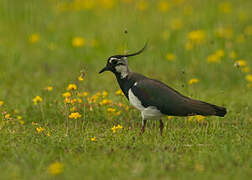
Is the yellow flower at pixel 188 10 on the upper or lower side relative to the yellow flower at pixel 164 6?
lower

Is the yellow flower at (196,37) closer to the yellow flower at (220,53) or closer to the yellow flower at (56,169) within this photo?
the yellow flower at (220,53)

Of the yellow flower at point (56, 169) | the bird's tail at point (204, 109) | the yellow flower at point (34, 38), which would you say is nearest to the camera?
the yellow flower at point (56, 169)

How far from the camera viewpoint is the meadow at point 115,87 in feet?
13.7

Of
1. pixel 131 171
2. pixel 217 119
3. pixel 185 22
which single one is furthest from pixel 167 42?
pixel 131 171

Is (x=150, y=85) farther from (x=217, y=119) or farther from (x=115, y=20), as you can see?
(x=115, y=20)

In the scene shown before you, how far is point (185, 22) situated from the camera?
9594 mm

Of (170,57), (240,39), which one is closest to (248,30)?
(240,39)

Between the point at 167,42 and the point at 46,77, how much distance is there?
2.32 m

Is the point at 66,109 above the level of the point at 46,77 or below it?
below

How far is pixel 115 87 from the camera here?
7.47 metres

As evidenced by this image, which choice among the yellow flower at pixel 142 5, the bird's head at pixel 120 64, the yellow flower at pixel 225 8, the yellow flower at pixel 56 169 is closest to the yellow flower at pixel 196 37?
the yellow flower at pixel 225 8

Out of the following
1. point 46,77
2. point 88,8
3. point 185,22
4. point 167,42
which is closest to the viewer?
point 46,77

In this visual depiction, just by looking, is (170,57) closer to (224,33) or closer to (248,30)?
(224,33)

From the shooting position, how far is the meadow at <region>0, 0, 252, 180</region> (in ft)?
13.7
